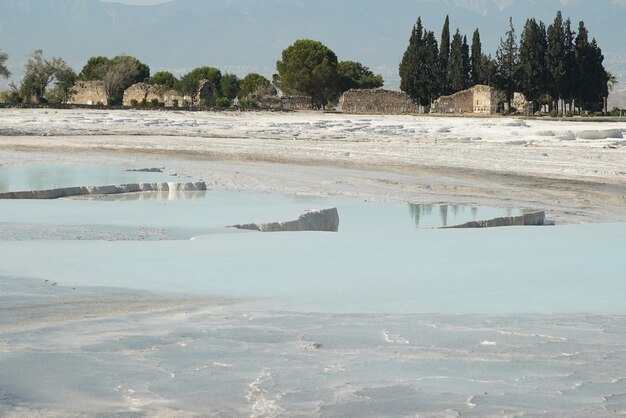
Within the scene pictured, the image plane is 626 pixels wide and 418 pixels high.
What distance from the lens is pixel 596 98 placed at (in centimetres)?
5231

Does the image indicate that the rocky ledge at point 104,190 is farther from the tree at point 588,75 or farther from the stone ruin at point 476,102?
the tree at point 588,75

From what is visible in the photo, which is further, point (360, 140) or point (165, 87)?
point (165, 87)

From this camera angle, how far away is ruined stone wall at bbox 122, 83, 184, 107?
195 feet

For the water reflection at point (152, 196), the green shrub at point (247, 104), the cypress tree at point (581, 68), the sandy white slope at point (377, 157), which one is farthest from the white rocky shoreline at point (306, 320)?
the green shrub at point (247, 104)

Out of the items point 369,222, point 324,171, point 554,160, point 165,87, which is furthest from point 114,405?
point 165,87

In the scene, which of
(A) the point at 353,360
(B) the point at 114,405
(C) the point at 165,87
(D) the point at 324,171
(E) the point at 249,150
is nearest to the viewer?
(B) the point at 114,405

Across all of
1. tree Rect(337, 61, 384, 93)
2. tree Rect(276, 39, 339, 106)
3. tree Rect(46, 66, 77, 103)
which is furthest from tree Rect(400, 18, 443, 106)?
tree Rect(337, 61, 384, 93)

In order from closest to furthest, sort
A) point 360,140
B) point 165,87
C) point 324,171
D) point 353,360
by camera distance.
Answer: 1. point 353,360
2. point 324,171
3. point 360,140
4. point 165,87

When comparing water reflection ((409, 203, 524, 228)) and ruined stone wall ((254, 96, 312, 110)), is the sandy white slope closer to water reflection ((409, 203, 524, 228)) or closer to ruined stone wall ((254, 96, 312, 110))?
water reflection ((409, 203, 524, 228))

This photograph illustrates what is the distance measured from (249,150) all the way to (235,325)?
15383 millimetres

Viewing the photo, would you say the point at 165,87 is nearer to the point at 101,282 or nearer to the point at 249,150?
the point at 249,150

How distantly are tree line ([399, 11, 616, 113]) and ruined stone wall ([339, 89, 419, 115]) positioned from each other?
106 cm

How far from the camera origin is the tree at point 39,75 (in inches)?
2303

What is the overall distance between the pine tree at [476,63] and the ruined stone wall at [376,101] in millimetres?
3553
